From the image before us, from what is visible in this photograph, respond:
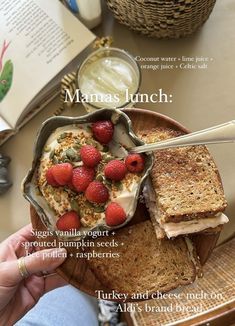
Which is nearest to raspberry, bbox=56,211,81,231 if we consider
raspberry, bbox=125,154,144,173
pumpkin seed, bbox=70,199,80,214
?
pumpkin seed, bbox=70,199,80,214

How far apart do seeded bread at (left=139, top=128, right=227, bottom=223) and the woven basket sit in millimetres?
185

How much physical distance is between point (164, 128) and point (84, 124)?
0.14 meters

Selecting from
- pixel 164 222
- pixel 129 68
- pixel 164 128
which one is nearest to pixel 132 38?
pixel 129 68

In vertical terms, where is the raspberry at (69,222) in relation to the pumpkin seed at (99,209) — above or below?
above

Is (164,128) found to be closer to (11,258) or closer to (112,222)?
(112,222)

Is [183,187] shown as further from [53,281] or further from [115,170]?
[53,281]

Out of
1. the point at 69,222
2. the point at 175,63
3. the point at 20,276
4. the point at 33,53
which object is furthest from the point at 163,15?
the point at 20,276

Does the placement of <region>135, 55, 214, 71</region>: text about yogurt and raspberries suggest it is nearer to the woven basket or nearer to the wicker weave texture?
the woven basket

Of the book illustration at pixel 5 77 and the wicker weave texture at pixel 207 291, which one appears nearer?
the wicker weave texture at pixel 207 291

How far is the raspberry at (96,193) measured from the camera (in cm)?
75

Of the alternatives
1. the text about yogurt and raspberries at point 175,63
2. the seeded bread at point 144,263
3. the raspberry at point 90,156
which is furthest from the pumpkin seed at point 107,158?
the text about yogurt and raspberries at point 175,63

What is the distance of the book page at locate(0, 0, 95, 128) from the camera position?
0.92 metres

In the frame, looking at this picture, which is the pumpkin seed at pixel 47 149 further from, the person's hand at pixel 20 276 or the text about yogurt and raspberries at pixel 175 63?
the text about yogurt and raspberries at pixel 175 63

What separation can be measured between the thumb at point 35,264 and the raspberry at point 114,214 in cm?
11
